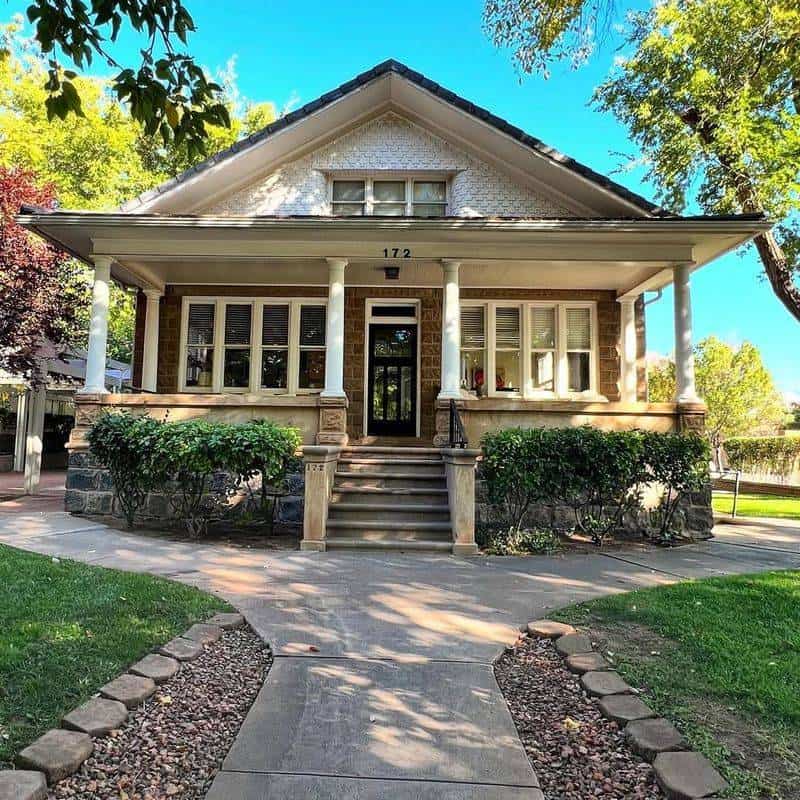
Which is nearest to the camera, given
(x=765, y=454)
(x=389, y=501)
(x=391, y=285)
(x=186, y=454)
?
(x=186, y=454)

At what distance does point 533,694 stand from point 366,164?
1009cm

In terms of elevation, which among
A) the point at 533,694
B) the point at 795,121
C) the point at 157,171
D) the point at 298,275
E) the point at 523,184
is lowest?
the point at 533,694

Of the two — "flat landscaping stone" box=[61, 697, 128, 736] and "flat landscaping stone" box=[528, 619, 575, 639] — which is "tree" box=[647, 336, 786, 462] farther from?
"flat landscaping stone" box=[61, 697, 128, 736]

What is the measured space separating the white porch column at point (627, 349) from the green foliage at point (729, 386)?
13.5 metres

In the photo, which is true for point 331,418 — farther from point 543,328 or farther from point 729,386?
point 729,386

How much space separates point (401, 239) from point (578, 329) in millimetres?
4512

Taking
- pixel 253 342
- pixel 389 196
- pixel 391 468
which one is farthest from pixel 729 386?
A: pixel 391 468

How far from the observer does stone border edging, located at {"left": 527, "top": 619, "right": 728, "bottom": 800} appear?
2.22 m

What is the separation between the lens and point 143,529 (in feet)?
26.1

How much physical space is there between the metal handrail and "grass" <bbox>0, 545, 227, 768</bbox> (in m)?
4.45

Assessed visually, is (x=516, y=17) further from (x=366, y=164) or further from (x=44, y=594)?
(x=44, y=594)

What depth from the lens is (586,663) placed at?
11.2 ft

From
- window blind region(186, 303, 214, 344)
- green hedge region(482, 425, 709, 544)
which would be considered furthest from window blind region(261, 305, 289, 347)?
green hedge region(482, 425, 709, 544)

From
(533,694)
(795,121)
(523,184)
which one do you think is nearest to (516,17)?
(523,184)
